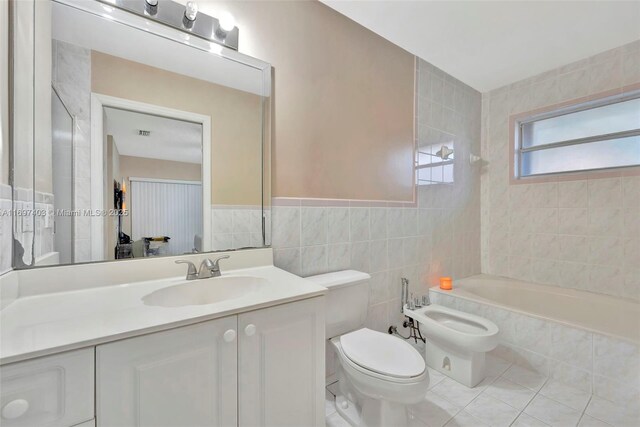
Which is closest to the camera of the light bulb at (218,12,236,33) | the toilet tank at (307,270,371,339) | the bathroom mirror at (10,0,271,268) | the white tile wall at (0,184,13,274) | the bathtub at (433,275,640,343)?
the white tile wall at (0,184,13,274)

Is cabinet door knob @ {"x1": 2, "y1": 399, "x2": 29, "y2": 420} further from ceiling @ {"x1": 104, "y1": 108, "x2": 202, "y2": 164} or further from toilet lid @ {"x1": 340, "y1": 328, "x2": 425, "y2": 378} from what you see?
toilet lid @ {"x1": 340, "y1": 328, "x2": 425, "y2": 378}

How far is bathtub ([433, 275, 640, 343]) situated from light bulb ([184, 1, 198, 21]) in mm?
2628

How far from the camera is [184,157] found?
1.34 m

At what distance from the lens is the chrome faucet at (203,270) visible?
1230mm

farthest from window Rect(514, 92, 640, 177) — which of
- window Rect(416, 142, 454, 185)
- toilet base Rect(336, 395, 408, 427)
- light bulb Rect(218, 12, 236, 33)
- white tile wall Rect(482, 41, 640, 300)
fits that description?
light bulb Rect(218, 12, 236, 33)

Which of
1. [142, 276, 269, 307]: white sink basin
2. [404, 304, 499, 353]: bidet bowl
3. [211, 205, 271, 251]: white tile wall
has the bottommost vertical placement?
[404, 304, 499, 353]: bidet bowl

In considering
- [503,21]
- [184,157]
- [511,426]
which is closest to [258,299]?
[184,157]

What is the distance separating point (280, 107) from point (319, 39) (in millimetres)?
581

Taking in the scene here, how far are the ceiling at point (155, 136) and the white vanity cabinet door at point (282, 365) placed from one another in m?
0.89

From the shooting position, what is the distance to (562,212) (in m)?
2.43

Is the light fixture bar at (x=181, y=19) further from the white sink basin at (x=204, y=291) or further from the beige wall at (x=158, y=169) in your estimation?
the white sink basin at (x=204, y=291)

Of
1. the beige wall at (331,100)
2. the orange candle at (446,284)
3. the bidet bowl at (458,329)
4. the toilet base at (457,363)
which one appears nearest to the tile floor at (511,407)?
the toilet base at (457,363)

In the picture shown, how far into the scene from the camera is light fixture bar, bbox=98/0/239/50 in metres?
1.19

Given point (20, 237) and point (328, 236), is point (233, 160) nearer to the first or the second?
point (328, 236)
